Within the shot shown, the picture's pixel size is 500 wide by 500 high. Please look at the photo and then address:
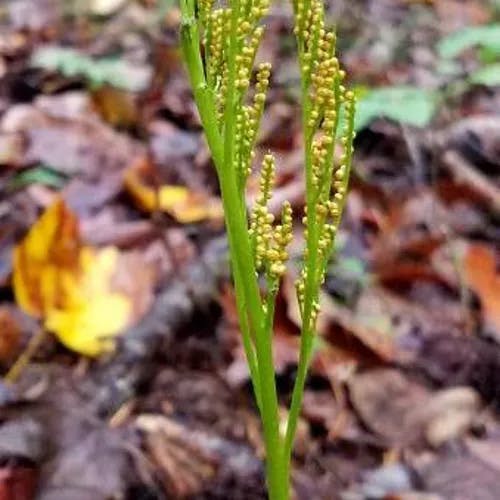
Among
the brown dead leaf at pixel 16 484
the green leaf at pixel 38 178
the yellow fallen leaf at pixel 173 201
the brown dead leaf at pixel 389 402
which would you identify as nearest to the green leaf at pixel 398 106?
the yellow fallen leaf at pixel 173 201

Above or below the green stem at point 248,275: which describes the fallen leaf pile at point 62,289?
below

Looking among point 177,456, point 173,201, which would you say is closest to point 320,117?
point 177,456

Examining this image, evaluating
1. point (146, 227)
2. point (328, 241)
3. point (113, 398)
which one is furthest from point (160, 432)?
point (146, 227)

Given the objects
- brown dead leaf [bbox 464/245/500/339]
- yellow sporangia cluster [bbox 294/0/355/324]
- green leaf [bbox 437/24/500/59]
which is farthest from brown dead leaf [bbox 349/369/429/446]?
green leaf [bbox 437/24/500/59]

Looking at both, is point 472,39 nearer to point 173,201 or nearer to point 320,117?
point 173,201

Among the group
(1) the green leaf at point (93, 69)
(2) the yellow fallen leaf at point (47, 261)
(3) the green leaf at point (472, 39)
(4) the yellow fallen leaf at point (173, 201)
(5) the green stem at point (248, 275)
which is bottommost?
(1) the green leaf at point (93, 69)

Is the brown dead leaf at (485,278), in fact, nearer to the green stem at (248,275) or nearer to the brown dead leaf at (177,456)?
the brown dead leaf at (177,456)

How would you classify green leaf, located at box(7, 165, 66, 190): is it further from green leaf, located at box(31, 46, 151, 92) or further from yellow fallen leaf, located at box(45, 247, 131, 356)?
green leaf, located at box(31, 46, 151, 92)

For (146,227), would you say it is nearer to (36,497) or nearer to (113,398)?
(113,398)
